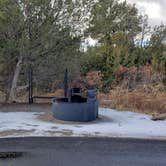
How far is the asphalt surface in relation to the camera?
4.74 metres

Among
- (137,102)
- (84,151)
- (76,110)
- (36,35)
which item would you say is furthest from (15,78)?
(84,151)

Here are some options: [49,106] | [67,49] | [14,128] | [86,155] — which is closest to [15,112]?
[49,106]

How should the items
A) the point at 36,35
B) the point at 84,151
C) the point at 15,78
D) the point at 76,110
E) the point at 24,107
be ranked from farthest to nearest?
the point at 15,78 < the point at 36,35 < the point at 24,107 < the point at 76,110 < the point at 84,151

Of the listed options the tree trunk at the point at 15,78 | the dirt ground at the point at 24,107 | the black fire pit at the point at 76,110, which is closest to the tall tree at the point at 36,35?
the tree trunk at the point at 15,78

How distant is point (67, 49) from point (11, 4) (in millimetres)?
2127

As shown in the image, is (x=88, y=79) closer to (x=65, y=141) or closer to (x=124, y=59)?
(x=124, y=59)

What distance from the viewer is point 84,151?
5246mm

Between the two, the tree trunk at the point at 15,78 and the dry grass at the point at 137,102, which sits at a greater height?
the tree trunk at the point at 15,78

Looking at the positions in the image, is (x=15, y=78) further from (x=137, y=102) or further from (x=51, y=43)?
(x=137, y=102)

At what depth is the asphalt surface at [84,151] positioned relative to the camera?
474 centimetres

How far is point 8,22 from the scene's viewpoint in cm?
1100

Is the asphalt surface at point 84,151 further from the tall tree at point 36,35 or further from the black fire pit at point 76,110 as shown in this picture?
the tall tree at point 36,35

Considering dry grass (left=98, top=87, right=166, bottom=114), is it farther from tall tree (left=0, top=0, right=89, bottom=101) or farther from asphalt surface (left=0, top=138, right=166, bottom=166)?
asphalt surface (left=0, top=138, right=166, bottom=166)

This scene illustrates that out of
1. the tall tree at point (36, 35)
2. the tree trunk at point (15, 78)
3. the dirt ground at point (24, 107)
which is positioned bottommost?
the dirt ground at point (24, 107)
